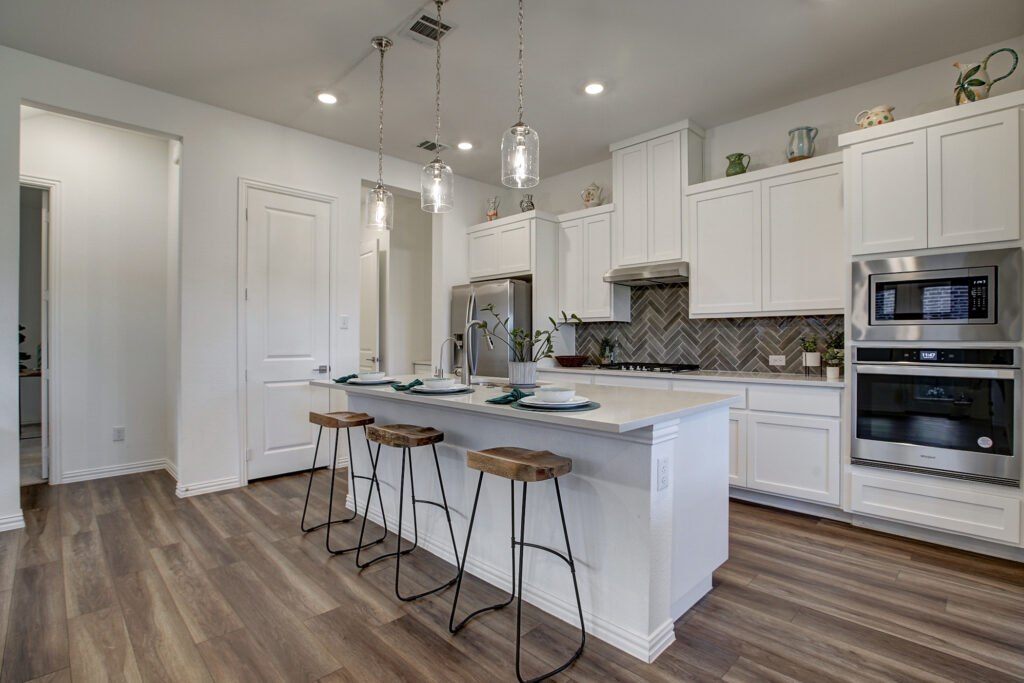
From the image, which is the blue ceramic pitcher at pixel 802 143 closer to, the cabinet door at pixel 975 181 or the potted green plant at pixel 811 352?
the cabinet door at pixel 975 181

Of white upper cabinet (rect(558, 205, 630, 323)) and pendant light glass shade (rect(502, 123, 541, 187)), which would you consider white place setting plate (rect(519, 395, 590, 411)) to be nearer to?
pendant light glass shade (rect(502, 123, 541, 187))

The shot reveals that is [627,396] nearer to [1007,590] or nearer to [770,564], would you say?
[770,564]

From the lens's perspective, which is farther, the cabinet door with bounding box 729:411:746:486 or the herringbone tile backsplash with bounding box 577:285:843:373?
the herringbone tile backsplash with bounding box 577:285:843:373

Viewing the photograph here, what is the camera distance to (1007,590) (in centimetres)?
223

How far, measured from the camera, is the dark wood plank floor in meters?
1.71

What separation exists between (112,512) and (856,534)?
4.57 m

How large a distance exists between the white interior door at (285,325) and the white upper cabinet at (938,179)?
3871 mm

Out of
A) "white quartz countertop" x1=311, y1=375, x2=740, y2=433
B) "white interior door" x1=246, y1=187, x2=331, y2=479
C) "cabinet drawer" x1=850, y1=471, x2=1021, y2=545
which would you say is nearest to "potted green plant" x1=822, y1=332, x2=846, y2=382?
"cabinet drawer" x1=850, y1=471, x2=1021, y2=545

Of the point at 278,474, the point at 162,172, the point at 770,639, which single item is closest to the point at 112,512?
the point at 278,474

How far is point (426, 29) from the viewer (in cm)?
272

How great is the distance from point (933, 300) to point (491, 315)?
3.25 metres

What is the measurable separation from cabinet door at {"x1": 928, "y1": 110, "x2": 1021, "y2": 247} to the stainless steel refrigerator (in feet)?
9.69

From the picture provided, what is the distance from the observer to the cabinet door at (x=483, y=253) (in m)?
4.99

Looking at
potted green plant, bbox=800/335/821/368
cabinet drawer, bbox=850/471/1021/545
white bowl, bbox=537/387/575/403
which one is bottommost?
cabinet drawer, bbox=850/471/1021/545
